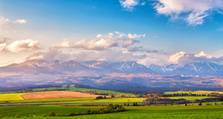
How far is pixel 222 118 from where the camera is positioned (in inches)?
1671

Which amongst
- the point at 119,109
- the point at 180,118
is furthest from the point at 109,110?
the point at 180,118

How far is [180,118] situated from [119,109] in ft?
166

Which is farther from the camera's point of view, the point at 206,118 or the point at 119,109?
the point at 119,109

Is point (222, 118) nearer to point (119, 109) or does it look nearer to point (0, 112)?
point (119, 109)

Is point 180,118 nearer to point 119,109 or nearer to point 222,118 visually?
point 222,118

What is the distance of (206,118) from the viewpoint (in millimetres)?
43812

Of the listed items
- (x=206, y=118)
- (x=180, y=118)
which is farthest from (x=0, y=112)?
(x=206, y=118)

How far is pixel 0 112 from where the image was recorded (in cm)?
9088

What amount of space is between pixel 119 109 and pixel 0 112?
203 ft

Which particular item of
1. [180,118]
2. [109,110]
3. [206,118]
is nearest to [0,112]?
[109,110]

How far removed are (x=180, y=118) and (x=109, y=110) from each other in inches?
1883

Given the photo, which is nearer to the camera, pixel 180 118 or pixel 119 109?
pixel 180 118

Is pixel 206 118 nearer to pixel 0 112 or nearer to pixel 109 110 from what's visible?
pixel 109 110

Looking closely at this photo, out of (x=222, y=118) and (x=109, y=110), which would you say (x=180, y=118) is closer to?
(x=222, y=118)
